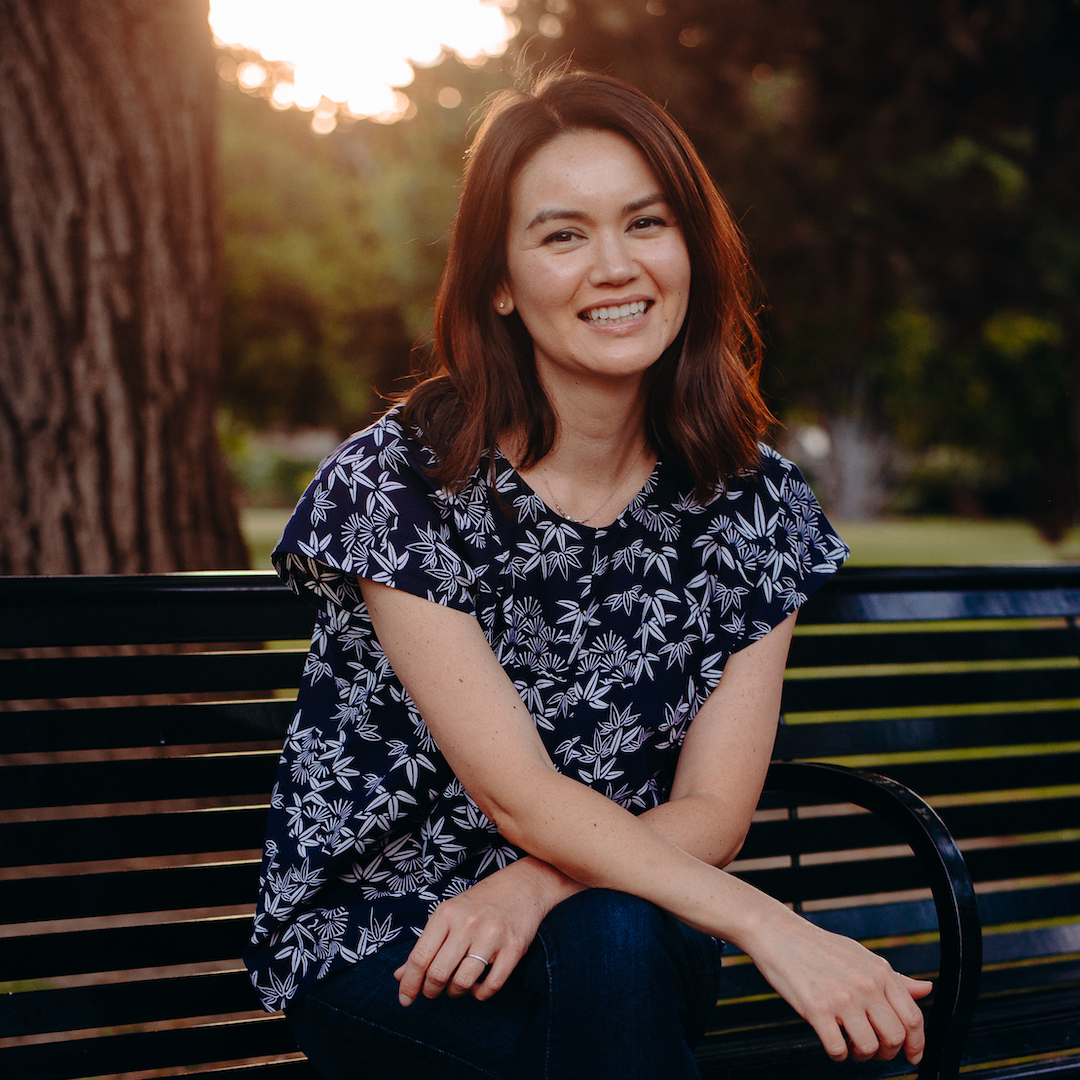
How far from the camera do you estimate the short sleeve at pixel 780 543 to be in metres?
2.05

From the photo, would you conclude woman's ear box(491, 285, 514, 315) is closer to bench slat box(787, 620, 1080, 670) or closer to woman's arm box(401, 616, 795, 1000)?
woman's arm box(401, 616, 795, 1000)

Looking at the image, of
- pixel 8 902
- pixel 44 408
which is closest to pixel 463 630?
pixel 8 902

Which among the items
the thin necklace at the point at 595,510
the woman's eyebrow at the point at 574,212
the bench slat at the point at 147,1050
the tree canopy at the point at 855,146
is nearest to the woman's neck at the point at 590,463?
the thin necklace at the point at 595,510

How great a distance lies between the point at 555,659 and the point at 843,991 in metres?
0.71

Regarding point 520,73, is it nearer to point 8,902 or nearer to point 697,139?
point 8,902

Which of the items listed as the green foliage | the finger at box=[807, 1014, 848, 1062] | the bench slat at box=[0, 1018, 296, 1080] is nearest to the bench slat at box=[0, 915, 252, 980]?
the bench slat at box=[0, 1018, 296, 1080]

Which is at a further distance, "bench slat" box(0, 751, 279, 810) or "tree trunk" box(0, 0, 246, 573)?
"tree trunk" box(0, 0, 246, 573)

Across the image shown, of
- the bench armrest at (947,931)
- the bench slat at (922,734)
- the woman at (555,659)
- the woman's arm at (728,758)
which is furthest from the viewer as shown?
the bench slat at (922,734)

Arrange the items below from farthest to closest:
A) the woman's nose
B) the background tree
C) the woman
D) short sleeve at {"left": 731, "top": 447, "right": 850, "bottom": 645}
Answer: the background tree → short sleeve at {"left": 731, "top": 447, "right": 850, "bottom": 645} → the woman's nose → the woman

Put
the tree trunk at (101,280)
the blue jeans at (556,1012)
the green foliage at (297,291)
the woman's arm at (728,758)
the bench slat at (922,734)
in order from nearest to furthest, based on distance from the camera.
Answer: the blue jeans at (556,1012) < the woman's arm at (728,758) < the bench slat at (922,734) < the tree trunk at (101,280) < the green foliage at (297,291)

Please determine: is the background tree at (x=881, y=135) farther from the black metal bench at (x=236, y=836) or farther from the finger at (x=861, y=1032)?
the finger at (x=861, y=1032)

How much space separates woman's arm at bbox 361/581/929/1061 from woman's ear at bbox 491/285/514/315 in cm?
65

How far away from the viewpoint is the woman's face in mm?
1956

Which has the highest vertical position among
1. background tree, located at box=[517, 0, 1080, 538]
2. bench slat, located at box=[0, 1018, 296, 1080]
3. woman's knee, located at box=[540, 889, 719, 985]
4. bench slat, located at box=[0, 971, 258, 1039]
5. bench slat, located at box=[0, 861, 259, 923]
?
background tree, located at box=[517, 0, 1080, 538]
